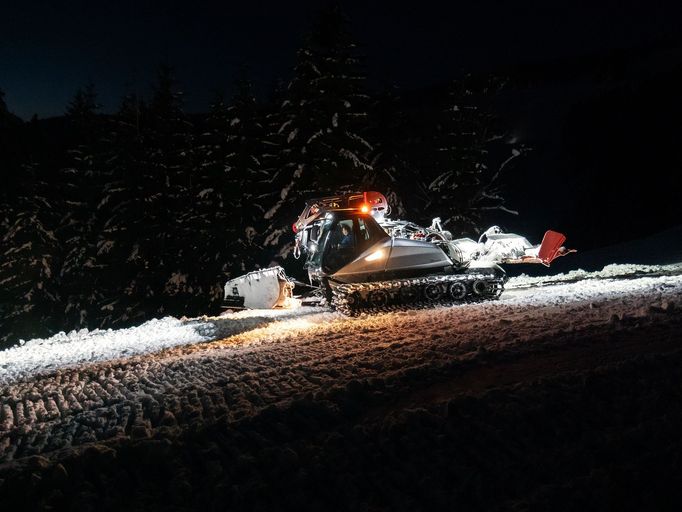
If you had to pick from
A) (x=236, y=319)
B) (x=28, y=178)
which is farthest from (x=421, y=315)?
(x=28, y=178)

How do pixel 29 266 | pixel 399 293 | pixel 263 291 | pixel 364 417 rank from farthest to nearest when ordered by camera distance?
pixel 29 266 → pixel 263 291 → pixel 399 293 → pixel 364 417

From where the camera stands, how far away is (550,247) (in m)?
13.9

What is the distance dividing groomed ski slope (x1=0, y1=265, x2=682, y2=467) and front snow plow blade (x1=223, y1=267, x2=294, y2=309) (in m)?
0.94

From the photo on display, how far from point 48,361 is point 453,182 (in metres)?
26.4

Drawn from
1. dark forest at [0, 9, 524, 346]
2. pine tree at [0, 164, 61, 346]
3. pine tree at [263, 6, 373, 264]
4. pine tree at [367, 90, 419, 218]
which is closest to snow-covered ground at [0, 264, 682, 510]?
pine tree at [263, 6, 373, 264]

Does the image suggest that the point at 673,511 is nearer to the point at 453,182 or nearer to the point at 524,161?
the point at 453,182

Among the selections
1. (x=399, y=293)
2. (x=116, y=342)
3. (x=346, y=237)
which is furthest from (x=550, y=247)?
(x=116, y=342)

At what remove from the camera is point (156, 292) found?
30391 millimetres

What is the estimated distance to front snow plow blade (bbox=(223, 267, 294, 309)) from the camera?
14.3 m

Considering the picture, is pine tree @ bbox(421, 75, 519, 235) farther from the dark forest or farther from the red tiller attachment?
the red tiller attachment

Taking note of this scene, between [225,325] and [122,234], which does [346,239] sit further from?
[122,234]

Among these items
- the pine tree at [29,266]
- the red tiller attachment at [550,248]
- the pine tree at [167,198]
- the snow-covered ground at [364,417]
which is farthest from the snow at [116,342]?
the pine tree at [29,266]

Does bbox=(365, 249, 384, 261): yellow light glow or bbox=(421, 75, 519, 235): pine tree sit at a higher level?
bbox=(421, 75, 519, 235): pine tree

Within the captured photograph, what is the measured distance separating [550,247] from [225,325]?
7.66 metres
